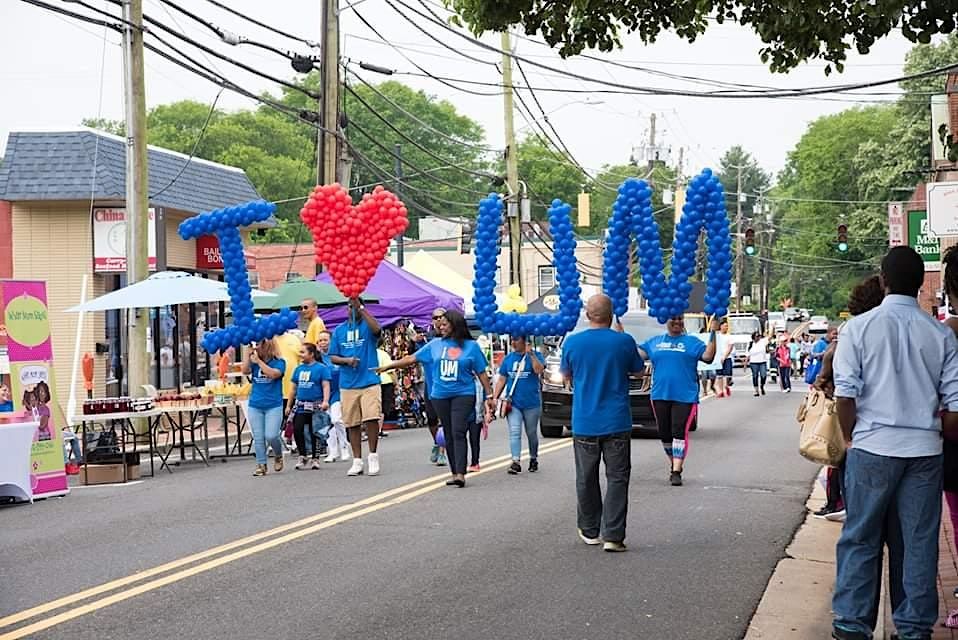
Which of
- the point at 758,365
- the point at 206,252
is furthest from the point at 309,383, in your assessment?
the point at 758,365

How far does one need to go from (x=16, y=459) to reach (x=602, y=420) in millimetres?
6795

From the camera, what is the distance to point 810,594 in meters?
7.85

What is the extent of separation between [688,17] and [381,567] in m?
4.82

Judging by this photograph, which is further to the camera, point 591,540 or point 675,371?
point 675,371

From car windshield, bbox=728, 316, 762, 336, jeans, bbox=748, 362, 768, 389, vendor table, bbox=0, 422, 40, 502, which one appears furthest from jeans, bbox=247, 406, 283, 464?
car windshield, bbox=728, 316, 762, 336

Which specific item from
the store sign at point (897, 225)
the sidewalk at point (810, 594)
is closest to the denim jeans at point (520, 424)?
the sidewalk at point (810, 594)

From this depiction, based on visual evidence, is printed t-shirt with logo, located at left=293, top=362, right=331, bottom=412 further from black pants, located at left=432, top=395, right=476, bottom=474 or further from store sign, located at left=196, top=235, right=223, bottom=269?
store sign, located at left=196, top=235, right=223, bottom=269

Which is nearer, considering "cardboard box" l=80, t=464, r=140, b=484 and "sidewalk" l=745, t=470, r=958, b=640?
"sidewalk" l=745, t=470, r=958, b=640

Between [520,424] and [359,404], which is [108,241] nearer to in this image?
[359,404]

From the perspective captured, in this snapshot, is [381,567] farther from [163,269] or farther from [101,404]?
[163,269]

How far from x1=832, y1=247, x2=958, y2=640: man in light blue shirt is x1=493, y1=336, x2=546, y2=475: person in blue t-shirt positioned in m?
8.36

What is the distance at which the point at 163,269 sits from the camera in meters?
19.8

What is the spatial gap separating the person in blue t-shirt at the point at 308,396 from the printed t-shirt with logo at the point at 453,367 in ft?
9.04

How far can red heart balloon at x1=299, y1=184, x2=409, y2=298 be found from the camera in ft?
46.7
